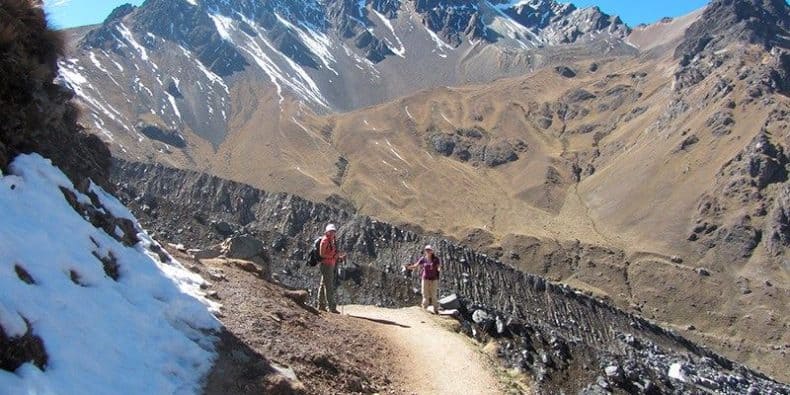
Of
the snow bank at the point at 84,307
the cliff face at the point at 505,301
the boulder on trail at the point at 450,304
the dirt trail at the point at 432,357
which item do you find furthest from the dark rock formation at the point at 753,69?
the snow bank at the point at 84,307

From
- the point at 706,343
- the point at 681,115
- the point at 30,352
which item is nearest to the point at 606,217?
the point at 681,115

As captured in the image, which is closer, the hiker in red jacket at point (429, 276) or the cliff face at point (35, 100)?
the cliff face at point (35, 100)

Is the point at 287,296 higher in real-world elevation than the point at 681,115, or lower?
lower

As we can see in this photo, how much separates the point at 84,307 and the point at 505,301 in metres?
44.5

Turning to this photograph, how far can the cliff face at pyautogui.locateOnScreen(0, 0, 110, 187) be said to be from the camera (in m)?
10.1

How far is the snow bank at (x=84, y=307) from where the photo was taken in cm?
741

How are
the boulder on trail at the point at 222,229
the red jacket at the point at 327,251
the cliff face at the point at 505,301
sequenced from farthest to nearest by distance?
1. the boulder on trail at the point at 222,229
2. the cliff face at the point at 505,301
3. the red jacket at the point at 327,251

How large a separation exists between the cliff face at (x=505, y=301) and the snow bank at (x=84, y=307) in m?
8.68

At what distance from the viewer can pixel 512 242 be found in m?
114

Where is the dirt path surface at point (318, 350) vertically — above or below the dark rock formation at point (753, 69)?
below

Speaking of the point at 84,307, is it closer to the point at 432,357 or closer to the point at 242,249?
the point at 432,357

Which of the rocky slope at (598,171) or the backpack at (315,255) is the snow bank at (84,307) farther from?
the rocky slope at (598,171)

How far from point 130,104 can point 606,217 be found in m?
117

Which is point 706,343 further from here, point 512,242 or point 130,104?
point 130,104
